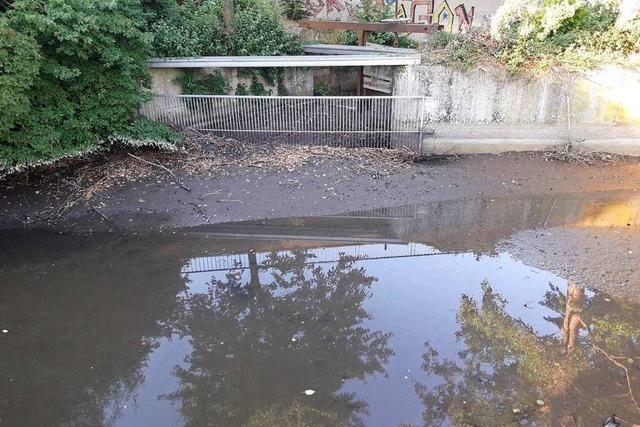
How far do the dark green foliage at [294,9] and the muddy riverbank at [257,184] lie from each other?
625cm

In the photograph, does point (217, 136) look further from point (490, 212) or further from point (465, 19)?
point (465, 19)

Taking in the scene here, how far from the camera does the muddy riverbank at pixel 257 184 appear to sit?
703cm

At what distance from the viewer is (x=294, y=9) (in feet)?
44.3

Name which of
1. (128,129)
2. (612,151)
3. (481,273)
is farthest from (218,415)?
(612,151)

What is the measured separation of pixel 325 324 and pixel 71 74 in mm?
4862

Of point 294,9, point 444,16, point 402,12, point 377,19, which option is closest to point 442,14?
point 444,16

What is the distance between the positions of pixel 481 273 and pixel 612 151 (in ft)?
16.0

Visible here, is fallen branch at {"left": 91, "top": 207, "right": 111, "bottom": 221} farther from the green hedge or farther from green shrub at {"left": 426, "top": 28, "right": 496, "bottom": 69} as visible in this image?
green shrub at {"left": 426, "top": 28, "right": 496, "bottom": 69}

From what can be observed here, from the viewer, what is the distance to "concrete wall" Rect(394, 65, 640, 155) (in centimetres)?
867

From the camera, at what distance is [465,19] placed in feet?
52.4

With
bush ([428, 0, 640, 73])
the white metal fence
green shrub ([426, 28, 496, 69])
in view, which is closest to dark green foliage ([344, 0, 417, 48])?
green shrub ([426, 28, 496, 69])

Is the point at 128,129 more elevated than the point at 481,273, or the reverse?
the point at 128,129

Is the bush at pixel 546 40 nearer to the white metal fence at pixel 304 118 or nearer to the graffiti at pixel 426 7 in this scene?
the white metal fence at pixel 304 118

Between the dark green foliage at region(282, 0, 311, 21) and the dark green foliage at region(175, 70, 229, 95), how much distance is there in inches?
194
